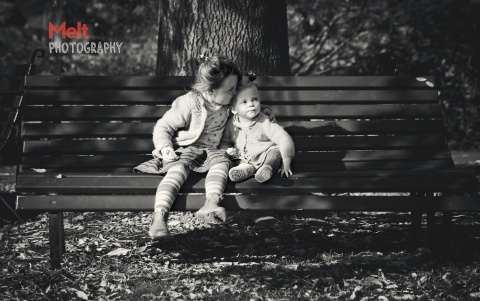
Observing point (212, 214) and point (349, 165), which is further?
point (349, 165)

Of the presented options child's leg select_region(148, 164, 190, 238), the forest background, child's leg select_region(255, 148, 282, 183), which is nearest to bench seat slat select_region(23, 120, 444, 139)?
child's leg select_region(255, 148, 282, 183)

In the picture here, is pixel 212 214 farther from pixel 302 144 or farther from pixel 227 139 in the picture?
pixel 302 144

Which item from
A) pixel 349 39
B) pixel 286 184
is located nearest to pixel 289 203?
pixel 286 184

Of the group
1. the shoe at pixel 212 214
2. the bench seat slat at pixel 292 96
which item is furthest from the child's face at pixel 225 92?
the shoe at pixel 212 214

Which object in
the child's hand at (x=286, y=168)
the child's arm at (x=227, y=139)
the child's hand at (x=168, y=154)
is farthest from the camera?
the child's arm at (x=227, y=139)

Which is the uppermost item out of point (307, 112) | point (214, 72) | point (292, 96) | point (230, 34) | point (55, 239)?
point (230, 34)

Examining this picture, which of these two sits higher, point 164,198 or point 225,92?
point 225,92

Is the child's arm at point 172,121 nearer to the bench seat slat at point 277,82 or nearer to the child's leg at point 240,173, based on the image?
the bench seat slat at point 277,82

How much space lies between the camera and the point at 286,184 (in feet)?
12.8

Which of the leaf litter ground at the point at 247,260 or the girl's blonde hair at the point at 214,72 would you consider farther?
the girl's blonde hair at the point at 214,72

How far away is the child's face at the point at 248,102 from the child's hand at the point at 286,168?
0.37 metres

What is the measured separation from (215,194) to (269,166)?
1.21 ft

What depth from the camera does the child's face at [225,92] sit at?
4.24m

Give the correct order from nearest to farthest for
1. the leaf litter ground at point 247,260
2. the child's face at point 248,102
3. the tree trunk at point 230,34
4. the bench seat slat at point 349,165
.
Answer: the leaf litter ground at point 247,260, the child's face at point 248,102, the bench seat slat at point 349,165, the tree trunk at point 230,34
